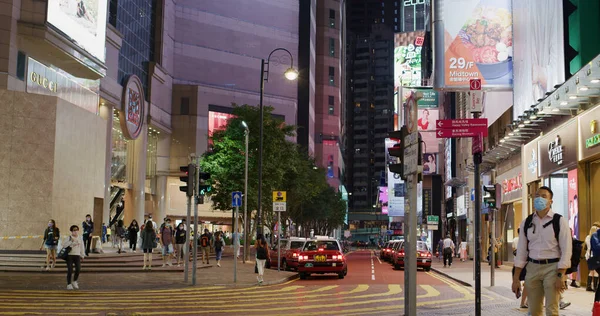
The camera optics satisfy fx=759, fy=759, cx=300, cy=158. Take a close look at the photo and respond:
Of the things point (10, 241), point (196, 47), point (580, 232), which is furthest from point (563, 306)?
point (196, 47)

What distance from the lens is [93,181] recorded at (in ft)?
139

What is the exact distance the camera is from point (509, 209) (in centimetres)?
4066

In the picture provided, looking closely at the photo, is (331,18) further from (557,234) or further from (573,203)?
(557,234)

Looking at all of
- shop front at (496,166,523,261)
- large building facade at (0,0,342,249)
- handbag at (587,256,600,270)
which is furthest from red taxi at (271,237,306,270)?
handbag at (587,256,600,270)

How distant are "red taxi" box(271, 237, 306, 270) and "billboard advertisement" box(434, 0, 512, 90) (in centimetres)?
950

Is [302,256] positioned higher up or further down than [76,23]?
further down

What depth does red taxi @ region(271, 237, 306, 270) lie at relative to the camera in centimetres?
3317

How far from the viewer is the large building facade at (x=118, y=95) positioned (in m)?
35.8

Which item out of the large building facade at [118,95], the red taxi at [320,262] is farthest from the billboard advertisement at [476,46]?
the large building facade at [118,95]

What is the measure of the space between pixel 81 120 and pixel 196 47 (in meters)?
42.5

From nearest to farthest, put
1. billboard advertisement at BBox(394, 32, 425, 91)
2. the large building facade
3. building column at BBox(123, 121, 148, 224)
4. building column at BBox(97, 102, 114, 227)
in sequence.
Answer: the large building facade
building column at BBox(97, 102, 114, 227)
building column at BBox(123, 121, 148, 224)
billboard advertisement at BBox(394, 32, 425, 91)

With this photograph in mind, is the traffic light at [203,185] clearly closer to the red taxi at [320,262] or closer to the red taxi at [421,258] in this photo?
the red taxi at [320,262]

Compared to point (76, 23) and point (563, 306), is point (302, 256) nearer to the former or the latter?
point (563, 306)

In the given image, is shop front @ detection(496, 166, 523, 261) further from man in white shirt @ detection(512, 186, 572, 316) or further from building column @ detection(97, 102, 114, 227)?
man in white shirt @ detection(512, 186, 572, 316)
